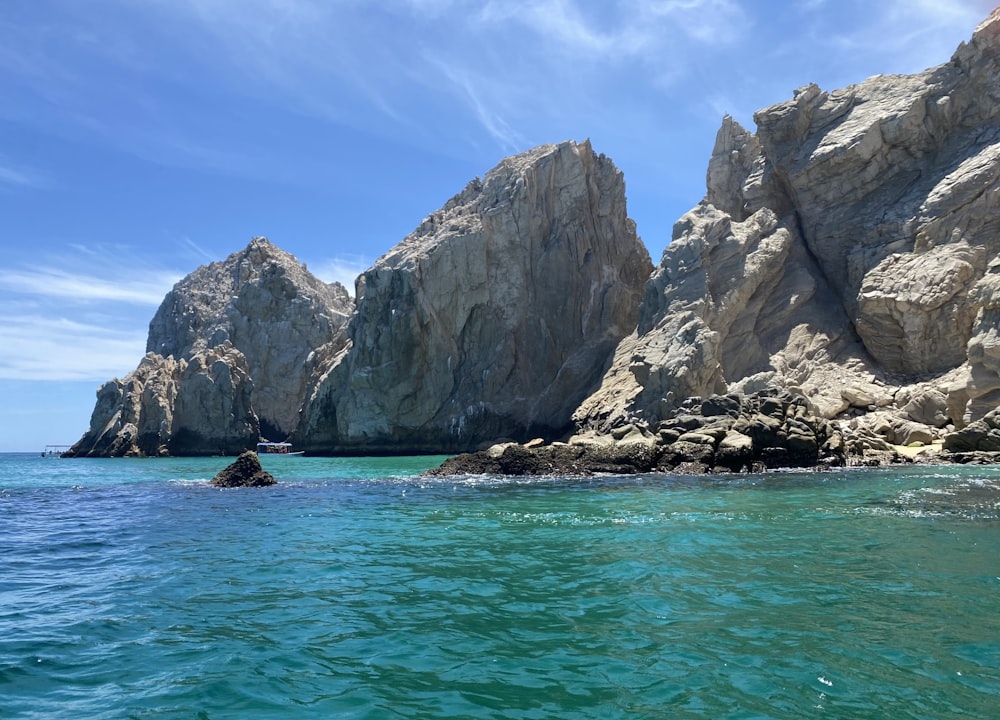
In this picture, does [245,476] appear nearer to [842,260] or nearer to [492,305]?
[492,305]

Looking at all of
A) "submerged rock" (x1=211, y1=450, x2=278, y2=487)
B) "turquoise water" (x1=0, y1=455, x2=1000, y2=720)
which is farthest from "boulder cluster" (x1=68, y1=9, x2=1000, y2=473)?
"turquoise water" (x1=0, y1=455, x2=1000, y2=720)

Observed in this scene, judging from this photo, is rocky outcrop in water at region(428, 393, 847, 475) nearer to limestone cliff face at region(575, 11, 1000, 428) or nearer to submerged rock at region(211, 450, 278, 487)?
submerged rock at region(211, 450, 278, 487)

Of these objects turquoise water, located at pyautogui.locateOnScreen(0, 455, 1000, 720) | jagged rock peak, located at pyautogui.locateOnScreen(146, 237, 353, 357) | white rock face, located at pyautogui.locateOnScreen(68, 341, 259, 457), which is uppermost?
jagged rock peak, located at pyautogui.locateOnScreen(146, 237, 353, 357)

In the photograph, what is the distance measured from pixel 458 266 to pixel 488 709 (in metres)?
66.8

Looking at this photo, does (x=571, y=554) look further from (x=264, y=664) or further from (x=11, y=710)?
Answer: (x=11, y=710)

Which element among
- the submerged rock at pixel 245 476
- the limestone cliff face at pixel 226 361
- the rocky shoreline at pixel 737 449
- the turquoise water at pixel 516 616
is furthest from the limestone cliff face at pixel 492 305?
the turquoise water at pixel 516 616

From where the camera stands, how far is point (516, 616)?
9547 millimetres

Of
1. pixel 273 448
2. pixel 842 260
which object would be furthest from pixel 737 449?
pixel 273 448

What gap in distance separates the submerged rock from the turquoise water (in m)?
12.6

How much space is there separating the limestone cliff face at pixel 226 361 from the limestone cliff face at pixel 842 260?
46630 millimetres

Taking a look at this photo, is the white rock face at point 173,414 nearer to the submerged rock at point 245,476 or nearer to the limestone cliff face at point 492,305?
the limestone cliff face at point 492,305

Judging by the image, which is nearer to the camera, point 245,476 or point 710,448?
point 245,476

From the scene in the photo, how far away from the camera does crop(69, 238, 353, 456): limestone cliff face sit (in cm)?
8325

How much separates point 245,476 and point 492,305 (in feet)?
138
